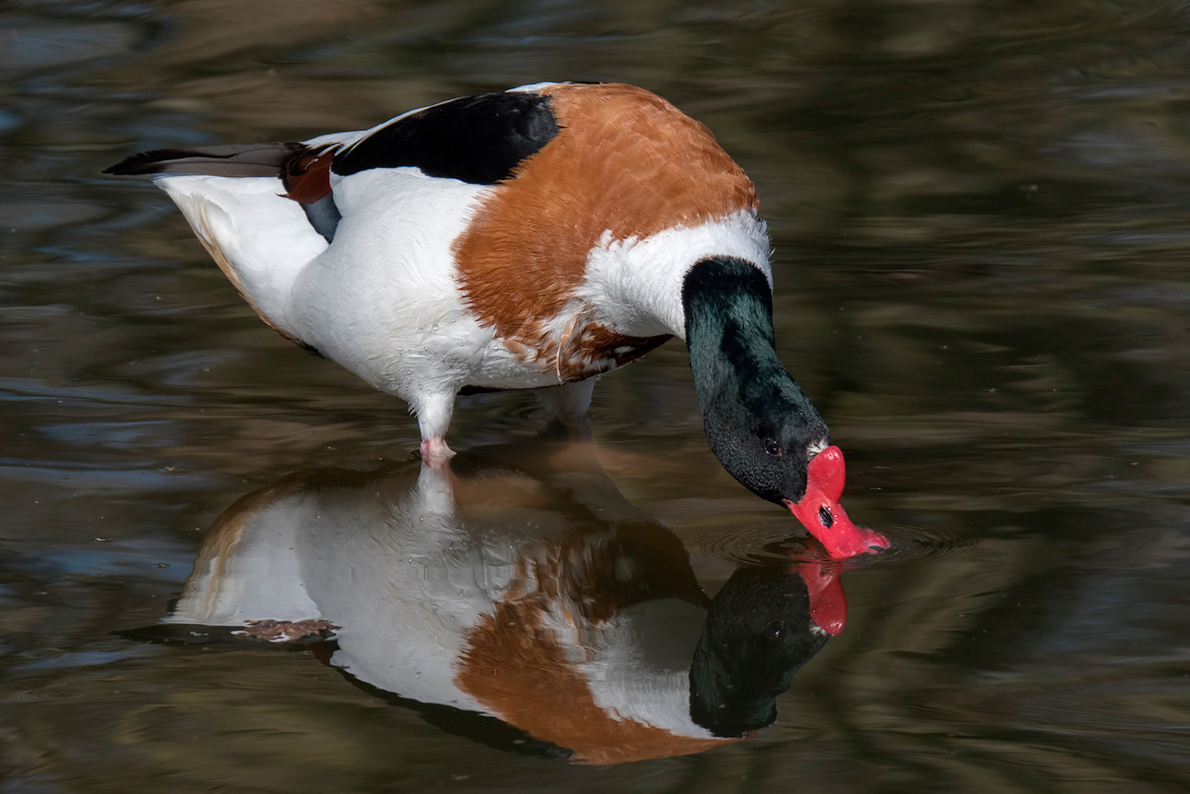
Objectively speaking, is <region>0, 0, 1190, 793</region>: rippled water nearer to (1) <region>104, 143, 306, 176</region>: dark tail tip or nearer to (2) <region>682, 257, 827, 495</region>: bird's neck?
(2) <region>682, 257, 827, 495</region>: bird's neck

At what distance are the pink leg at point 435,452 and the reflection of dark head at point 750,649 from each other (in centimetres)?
146

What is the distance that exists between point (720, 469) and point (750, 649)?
1421 mm

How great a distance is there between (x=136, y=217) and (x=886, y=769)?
251 inches

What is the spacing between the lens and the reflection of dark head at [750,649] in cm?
405

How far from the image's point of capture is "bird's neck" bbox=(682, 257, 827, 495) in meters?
4.65

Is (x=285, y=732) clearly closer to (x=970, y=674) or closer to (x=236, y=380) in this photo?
(x=970, y=674)

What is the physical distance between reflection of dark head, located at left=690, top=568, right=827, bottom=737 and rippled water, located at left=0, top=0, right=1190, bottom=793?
0.15ft

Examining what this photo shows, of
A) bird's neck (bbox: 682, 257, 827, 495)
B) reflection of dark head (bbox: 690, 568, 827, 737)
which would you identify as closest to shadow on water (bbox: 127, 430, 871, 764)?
reflection of dark head (bbox: 690, 568, 827, 737)

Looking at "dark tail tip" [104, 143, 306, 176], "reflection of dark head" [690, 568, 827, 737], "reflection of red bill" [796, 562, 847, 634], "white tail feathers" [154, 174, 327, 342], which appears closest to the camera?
"reflection of dark head" [690, 568, 827, 737]

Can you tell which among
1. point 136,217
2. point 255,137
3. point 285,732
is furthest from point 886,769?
point 255,137

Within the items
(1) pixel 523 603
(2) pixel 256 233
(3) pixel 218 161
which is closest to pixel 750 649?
(1) pixel 523 603

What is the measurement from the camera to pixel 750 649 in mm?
4402

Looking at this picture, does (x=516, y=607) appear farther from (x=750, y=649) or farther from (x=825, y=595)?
(x=825, y=595)

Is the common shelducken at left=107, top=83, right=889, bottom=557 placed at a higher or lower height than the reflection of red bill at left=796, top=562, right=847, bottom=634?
higher
